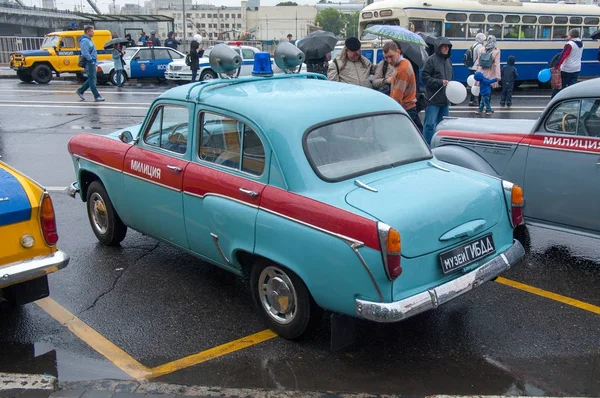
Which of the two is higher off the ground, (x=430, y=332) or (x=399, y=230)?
(x=399, y=230)

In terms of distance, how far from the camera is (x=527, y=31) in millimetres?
21812

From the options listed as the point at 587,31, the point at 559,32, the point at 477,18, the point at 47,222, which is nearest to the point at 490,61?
the point at 477,18

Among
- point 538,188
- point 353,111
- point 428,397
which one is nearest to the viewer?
point 428,397

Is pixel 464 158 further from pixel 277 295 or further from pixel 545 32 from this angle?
pixel 545 32

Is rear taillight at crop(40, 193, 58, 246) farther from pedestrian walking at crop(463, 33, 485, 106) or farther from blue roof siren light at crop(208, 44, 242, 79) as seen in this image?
pedestrian walking at crop(463, 33, 485, 106)

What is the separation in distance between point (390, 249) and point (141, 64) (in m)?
22.4

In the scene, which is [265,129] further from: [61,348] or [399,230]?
[61,348]

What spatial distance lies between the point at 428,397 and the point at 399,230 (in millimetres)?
999

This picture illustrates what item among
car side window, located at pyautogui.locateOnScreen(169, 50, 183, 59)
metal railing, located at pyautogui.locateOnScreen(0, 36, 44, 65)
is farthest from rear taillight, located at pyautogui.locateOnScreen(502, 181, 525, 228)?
metal railing, located at pyautogui.locateOnScreen(0, 36, 44, 65)

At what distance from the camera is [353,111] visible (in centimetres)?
476

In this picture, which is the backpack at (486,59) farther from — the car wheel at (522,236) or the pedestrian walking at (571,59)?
the car wheel at (522,236)

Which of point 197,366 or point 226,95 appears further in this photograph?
point 226,95

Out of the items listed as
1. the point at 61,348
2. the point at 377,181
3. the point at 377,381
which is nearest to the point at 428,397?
the point at 377,381

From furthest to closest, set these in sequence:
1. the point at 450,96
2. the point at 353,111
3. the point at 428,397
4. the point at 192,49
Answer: the point at 192,49 < the point at 450,96 < the point at 353,111 < the point at 428,397
